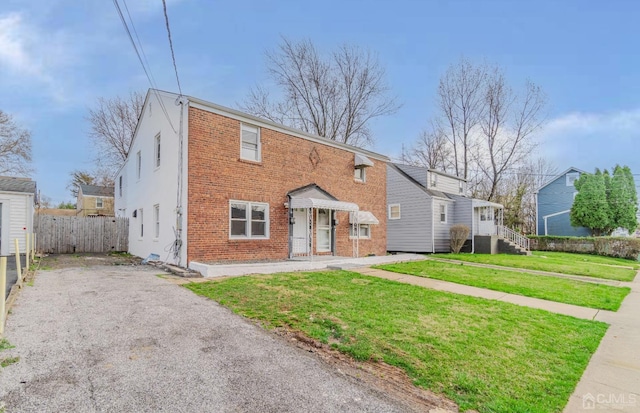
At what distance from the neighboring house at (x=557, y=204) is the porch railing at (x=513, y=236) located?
29.4 feet

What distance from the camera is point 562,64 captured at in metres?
16.5

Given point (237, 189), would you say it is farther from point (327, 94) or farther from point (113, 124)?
point (113, 124)

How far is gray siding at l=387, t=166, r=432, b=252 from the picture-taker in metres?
20.4

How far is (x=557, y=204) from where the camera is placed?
30.4 meters

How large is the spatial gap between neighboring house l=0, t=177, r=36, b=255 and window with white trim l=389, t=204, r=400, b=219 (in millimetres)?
19140

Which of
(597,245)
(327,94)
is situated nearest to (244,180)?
(327,94)

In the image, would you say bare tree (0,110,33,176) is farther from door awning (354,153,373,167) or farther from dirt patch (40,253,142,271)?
door awning (354,153,373,167)

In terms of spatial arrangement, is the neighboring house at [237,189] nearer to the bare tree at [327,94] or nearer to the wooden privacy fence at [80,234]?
the wooden privacy fence at [80,234]

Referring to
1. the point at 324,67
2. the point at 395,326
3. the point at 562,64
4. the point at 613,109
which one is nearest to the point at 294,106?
the point at 324,67

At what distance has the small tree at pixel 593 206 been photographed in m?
25.0

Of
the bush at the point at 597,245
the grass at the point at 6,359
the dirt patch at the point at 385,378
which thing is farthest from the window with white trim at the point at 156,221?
the bush at the point at 597,245

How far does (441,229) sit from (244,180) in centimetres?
1393

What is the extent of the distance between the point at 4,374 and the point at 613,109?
3210 centimetres

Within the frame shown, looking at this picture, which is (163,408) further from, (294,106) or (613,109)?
(613,109)
